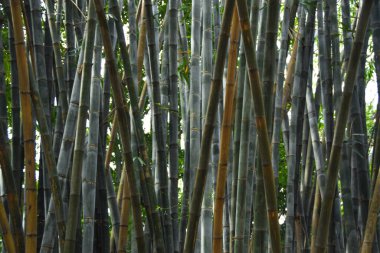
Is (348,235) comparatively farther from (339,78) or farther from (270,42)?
(270,42)

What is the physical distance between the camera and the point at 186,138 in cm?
349

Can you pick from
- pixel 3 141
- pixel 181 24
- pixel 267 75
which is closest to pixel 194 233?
pixel 267 75

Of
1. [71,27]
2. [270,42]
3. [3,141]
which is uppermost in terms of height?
[71,27]

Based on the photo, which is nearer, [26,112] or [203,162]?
[203,162]

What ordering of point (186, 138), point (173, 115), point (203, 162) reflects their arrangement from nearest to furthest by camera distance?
point (203, 162)
point (173, 115)
point (186, 138)

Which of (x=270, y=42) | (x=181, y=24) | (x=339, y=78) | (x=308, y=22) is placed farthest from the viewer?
(x=181, y=24)

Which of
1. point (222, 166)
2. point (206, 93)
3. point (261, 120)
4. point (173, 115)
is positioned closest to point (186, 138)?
point (173, 115)

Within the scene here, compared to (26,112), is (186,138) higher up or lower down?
higher up

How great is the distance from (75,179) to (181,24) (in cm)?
201

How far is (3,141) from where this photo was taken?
7.84 ft

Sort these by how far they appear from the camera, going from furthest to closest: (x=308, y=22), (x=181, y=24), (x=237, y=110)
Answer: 1. (x=181, y=24)
2. (x=308, y=22)
3. (x=237, y=110)

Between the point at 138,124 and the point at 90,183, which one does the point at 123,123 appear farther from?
the point at 90,183

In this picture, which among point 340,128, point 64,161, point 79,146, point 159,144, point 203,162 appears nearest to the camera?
point 340,128

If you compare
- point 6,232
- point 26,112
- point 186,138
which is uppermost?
point 186,138
